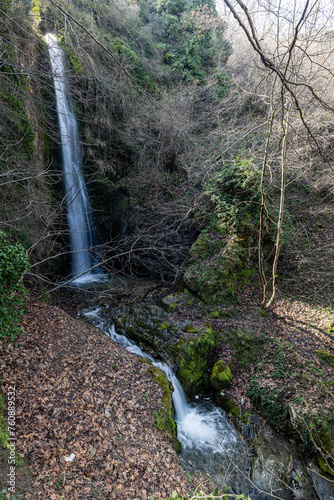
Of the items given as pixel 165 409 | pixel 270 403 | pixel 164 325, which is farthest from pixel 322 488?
pixel 164 325

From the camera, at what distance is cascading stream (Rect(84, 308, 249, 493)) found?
15.5 feet

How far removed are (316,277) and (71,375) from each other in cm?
847

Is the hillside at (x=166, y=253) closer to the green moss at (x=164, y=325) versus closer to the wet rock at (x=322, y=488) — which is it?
the wet rock at (x=322, y=488)

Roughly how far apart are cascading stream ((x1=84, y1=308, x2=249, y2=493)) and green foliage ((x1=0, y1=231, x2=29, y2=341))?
338 cm

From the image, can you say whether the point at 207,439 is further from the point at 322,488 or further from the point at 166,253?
the point at 166,253

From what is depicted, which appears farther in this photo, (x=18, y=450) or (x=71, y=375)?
(x=71, y=375)

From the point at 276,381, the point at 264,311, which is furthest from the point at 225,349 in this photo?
the point at 264,311

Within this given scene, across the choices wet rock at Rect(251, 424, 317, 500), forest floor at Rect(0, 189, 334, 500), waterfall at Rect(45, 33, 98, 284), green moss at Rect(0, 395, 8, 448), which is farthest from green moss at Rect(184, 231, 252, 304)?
green moss at Rect(0, 395, 8, 448)

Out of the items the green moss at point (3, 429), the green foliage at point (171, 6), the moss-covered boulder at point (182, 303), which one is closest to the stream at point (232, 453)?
the moss-covered boulder at point (182, 303)

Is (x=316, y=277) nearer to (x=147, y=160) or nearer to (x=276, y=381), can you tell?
(x=276, y=381)

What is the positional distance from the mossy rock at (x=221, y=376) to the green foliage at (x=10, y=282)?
4970 mm

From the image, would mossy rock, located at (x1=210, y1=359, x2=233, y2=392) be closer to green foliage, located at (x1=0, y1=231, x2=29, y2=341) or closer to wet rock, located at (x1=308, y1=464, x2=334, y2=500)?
wet rock, located at (x1=308, y1=464, x2=334, y2=500)

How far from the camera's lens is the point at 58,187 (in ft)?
31.1

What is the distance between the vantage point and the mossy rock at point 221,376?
6.29m
